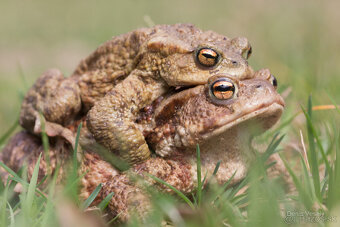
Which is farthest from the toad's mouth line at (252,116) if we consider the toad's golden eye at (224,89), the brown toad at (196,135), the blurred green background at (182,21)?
the blurred green background at (182,21)

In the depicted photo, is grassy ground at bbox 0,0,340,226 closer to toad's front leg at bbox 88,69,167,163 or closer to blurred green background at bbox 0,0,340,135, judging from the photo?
blurred green background at bbox 0,0,340,135

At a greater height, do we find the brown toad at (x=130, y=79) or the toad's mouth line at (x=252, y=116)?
the brown toad at (x=130, y=79)

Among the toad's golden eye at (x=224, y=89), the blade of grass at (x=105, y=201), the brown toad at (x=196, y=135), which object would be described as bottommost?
the blade of grass at (x=105, y=201)

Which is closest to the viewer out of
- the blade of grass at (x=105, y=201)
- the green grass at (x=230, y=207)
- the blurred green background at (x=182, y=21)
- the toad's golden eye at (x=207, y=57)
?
the green grass at (x=230, y=207)

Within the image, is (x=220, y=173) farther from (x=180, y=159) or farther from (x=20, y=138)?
(x=20, y=138)

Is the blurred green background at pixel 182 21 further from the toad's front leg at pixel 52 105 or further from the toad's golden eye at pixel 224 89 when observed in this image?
the toad's golden eye at pixel 224 89

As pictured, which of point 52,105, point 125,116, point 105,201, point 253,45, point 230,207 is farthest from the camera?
point 253,45

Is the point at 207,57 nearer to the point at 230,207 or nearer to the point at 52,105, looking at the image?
the point at 230,207

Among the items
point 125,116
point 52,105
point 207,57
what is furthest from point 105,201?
point 207,57
